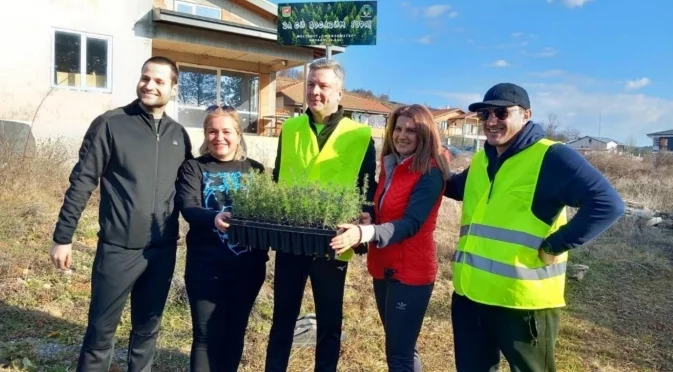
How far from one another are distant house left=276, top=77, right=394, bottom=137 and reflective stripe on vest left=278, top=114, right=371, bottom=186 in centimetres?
2779

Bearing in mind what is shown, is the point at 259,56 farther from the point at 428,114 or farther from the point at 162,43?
the point at 428,114

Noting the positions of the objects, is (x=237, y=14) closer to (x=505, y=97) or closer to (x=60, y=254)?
(x=60, y=254)

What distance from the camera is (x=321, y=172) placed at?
9.14 ft

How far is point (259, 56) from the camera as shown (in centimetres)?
1397

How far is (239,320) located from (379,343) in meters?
1.76

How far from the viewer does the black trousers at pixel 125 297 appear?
2703mm

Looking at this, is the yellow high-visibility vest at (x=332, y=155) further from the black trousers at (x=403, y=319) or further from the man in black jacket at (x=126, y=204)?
the man in black jacket at (x=126, y=204)

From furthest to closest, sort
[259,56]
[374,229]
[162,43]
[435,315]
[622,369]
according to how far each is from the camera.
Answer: [259,56], [162,43], [435,315], [622,369], [374,229]

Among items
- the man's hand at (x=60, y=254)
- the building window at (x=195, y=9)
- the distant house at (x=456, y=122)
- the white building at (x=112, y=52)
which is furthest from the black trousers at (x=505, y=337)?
the distant house at (x=456, y=122)

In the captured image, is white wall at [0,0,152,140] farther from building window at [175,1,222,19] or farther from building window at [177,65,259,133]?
building window at [177,65,259,133]

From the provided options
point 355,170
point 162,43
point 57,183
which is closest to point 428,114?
point 355,170

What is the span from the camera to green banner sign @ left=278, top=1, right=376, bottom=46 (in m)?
12.0

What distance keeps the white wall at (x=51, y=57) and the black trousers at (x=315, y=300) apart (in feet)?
32.9

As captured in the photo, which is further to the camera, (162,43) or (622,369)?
(162,43)
